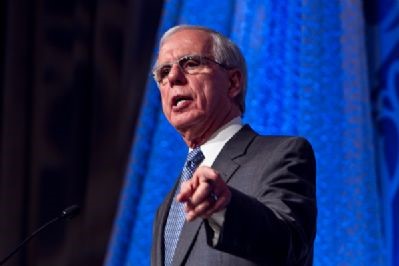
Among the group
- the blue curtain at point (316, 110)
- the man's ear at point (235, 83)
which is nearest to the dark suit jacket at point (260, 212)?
the man's ear at point (235, 83)

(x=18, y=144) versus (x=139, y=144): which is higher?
(x=139, y=144)

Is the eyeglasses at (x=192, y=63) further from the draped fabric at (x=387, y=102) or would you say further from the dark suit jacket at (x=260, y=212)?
the draped fabric at (x=387, y=102)

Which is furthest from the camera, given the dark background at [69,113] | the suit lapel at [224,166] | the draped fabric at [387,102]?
the dark background at [69,113]

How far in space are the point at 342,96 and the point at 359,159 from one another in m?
0.17

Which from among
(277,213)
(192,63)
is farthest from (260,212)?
(192,63)

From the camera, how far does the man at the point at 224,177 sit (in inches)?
44.2

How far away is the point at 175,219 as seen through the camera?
5.03 feet

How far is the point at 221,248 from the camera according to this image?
112 centimetres

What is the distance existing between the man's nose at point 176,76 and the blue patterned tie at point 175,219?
14 centimetres

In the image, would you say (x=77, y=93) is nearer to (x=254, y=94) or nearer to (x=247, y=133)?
(x=254, y=94)

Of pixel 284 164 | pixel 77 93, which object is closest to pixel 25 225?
pixel 77 93

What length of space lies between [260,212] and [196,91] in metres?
0.48

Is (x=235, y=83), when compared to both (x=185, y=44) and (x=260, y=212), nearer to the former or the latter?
(x=185, y=44)

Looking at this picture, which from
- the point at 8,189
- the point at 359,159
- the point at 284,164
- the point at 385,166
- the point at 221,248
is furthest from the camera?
the point at 8,189
